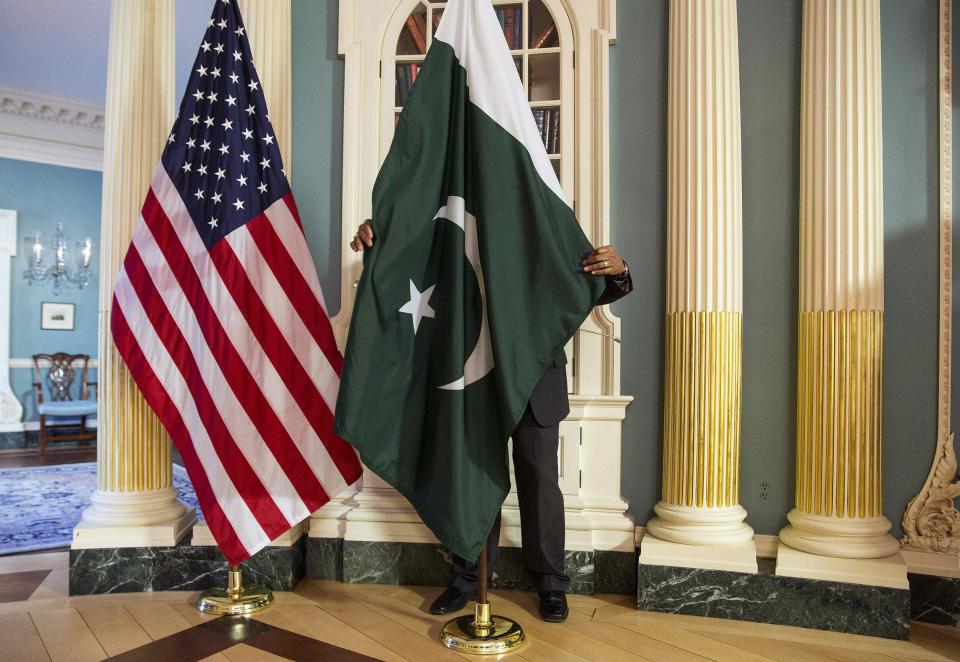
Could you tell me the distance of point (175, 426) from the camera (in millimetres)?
2398

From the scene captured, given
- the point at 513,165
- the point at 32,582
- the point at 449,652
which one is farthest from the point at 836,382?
the point at 32,582

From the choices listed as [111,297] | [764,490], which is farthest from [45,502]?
[764,490]

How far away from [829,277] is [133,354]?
2.58 meters

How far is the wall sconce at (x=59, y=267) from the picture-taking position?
23.5 ft

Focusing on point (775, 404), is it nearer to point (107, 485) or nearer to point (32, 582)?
point (107, 485)

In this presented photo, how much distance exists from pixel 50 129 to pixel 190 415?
6.69 metres

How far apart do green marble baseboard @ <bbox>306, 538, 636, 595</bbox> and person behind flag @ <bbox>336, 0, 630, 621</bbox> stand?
2.05 ft

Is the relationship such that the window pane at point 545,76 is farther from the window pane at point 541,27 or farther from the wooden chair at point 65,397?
the wooden chair at point 65,397

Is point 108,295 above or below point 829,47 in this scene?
below

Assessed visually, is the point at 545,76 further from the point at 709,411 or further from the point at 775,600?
the point at 775,600

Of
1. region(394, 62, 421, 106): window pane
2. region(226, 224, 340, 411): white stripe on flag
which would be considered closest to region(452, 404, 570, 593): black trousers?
region(226, 224, 340, 411): white stripe on flag

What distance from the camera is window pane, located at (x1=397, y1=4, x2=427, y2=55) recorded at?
2.88 metres

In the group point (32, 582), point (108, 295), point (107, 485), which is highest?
point (108, 295)

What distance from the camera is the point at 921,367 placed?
2449 mm
